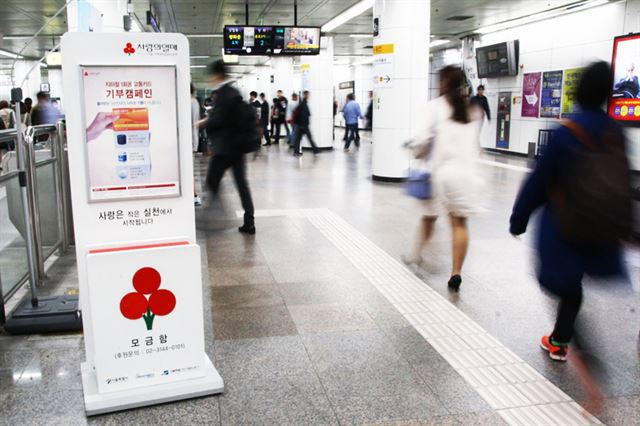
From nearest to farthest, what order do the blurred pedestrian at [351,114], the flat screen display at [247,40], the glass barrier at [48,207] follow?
1. the glass barrier at [48,207]
2. the flat screen display at [247,40]
3. the blurred pedestrian at [351,114]

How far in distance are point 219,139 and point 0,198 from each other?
2.13m

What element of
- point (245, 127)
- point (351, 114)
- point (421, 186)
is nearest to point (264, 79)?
point (351, 114)

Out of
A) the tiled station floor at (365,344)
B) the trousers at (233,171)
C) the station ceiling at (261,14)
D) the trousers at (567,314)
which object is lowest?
the tiled station floor at (365,344)

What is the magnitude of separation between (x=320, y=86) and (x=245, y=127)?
11317 mm

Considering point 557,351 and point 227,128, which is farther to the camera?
point 227,128

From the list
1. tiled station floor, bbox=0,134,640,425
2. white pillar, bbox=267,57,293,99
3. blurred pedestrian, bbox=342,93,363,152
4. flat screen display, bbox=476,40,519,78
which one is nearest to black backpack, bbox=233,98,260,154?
tiled station floor, bbox=0,134,640,425

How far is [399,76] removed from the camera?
31.4 feet

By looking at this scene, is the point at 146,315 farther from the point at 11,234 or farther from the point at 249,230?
the point at 249,230

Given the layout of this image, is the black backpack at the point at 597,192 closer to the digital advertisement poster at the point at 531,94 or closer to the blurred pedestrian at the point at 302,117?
the blurred pedestrian at the point at 302,117

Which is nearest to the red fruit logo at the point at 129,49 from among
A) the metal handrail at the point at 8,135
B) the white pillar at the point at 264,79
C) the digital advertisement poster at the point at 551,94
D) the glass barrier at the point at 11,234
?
the metal handrail at the point at 8,135

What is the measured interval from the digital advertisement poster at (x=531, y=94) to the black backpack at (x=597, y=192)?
12941 millimetres

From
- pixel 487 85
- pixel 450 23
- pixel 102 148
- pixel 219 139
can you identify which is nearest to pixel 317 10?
pixel 450 23

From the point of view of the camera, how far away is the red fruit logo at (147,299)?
2.69 metres

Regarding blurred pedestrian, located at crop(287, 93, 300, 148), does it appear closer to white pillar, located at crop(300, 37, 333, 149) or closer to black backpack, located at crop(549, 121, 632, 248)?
white pillar, located at crop(300, 37, 333, 149)
